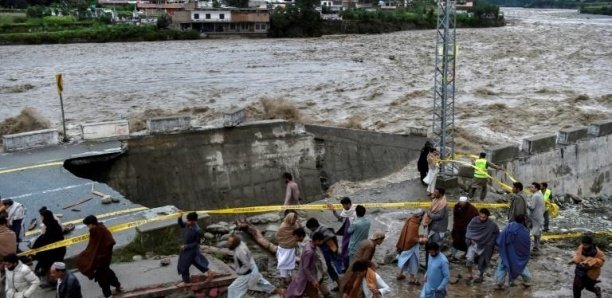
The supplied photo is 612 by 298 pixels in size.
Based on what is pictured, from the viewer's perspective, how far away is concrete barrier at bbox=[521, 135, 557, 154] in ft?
59.2

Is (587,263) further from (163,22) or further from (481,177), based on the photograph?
(163,22)

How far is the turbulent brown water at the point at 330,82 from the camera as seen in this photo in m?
34.6

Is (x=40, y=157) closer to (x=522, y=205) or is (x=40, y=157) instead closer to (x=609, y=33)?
(x=522, y=205)

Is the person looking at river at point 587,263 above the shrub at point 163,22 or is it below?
below

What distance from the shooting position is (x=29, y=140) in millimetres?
17500

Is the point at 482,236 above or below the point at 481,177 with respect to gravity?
above

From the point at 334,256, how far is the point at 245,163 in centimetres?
1116

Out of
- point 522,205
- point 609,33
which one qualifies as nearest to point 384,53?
point 609,33

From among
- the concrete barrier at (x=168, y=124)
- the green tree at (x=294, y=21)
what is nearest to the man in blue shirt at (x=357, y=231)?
the concrete barrier at (x=168, y=124)

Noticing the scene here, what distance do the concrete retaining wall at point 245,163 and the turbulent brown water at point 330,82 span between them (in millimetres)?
8994

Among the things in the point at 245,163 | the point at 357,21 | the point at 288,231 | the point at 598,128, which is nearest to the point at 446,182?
the point at 245,163

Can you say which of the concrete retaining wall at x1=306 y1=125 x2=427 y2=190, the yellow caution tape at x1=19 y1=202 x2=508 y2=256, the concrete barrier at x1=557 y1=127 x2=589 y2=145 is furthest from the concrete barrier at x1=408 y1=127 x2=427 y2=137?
the yellow caution tape at x1=19 y1=202 x2=508 y2=256

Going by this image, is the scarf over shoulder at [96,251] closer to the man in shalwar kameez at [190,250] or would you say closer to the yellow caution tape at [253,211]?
the man in shalwar kameez at [190,250]

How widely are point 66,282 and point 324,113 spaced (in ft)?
95.8
